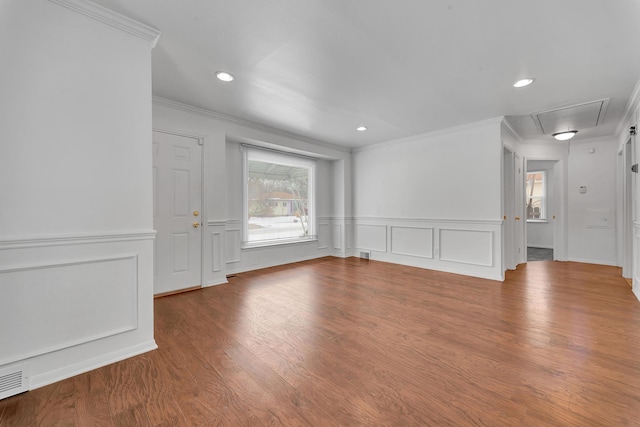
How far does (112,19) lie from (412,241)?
495cm

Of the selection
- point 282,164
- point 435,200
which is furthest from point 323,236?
point 435,200

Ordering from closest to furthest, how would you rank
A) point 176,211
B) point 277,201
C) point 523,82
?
point 523,82
point 176,211
point 277,201

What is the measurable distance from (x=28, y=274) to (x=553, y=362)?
3.48 meters

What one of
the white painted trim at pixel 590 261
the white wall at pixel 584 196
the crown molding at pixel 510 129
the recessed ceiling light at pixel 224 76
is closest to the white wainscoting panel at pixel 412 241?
the crown molding at pixel 510 129

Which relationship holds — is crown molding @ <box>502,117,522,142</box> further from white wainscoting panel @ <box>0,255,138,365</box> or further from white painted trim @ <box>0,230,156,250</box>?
white wainscoting panel @ <box>0,255,138,365</box>

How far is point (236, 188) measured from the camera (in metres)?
4.53

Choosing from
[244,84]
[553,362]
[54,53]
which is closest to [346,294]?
[553,362]

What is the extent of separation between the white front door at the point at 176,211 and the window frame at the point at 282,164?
0.99 metres

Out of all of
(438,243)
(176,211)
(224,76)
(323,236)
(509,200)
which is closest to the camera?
(224,76)

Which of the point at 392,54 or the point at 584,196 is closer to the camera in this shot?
the point at 392,54

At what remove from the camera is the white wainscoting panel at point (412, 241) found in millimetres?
4848

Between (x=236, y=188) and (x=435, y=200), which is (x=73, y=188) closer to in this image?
(x=236, y=188)

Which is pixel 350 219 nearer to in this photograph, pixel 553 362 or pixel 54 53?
pixel 553 362

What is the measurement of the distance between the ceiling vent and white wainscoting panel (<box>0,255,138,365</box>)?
17.6ft
